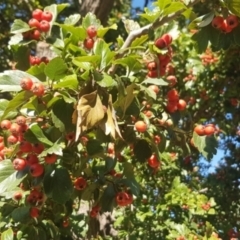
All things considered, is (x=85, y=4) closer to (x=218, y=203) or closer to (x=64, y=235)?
(x=64, y=235)

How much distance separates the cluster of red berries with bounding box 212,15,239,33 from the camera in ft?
5.53

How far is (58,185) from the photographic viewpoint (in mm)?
1687

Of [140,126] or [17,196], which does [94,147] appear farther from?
[17,196]

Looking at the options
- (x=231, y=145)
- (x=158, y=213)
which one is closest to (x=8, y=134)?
(x=158, y=213)

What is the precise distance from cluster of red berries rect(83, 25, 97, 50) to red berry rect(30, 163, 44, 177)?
0.56 meters

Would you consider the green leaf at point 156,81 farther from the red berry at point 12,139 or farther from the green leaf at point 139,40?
the red berry at point 12,139

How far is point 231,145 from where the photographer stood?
5617 mm

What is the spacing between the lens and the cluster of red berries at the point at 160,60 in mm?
1771

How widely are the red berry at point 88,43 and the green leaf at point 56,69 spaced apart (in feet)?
0.93

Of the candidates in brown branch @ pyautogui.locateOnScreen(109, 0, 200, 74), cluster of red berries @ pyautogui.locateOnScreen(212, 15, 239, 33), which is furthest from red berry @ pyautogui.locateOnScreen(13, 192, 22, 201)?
cluster of red berries @ pyautogui.locateOnScreen(212, 15, 239, 33)

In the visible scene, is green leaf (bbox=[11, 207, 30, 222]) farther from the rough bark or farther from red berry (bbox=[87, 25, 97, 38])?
the rough bark

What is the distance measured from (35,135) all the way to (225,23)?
0.85 meters

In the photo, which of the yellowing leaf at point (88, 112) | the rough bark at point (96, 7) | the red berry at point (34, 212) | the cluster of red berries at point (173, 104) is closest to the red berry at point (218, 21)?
the cluster of red berries at point (173, 104)

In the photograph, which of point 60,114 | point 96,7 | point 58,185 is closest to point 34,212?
point 58,185
